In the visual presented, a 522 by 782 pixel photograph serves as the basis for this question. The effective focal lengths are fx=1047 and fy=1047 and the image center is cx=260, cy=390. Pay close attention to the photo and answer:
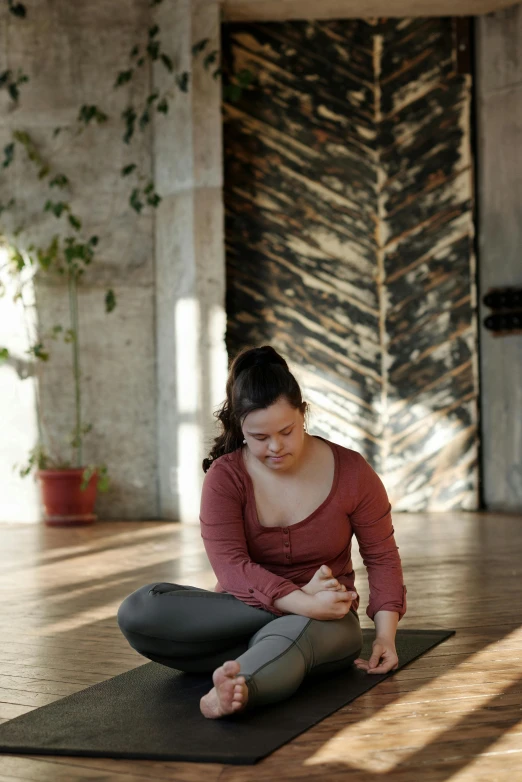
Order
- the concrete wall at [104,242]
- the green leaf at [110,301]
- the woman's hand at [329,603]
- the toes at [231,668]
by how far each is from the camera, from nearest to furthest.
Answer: the toes at [231,668] → the woman's hand at [329,603] → the green leaf at [110,301] → the concrete wall at [104,242]

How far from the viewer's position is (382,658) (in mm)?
2588

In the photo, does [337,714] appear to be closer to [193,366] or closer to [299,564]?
[299,564]

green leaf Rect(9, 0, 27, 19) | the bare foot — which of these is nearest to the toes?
the bare foot

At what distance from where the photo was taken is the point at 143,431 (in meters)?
7.00

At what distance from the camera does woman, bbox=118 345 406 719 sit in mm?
2404

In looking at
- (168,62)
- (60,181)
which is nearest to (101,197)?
(60,181)

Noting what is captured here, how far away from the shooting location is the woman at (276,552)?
7.89 feet

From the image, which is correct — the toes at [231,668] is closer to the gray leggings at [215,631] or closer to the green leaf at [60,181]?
the gray leggings at [215,631]

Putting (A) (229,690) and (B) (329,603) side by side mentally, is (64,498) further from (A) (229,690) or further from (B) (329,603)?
(A) (229,690)

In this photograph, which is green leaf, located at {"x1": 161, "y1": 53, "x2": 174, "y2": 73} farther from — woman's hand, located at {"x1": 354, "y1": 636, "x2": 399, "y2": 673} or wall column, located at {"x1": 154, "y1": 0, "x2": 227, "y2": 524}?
woman's hand, located at {"x1": 354, "y1": 636, "x2": 399, "y2": 673}

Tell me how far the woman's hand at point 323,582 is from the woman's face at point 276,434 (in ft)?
0.87

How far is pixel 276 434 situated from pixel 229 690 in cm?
60

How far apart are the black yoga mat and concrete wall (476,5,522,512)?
442 centimetres

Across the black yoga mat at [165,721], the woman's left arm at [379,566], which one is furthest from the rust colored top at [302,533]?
the black yoga mat at [165,721]
